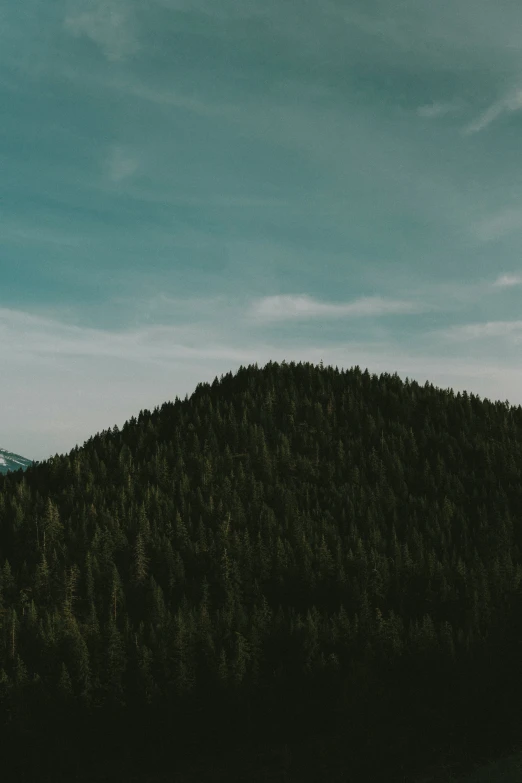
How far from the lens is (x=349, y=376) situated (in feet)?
597

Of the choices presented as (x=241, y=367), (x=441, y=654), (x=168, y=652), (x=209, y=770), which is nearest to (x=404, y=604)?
(x=441, y=654)

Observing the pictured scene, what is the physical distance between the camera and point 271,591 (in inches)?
3932

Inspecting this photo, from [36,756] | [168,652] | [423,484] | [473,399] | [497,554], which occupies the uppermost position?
[473,399]

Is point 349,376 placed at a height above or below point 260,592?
above

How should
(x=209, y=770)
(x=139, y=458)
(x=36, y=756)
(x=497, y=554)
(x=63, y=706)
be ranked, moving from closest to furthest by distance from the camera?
(x=209, y=770) → (x=36, y=756) → (x=63, y=706) → (x=497, y=554) → (x=139, y=458)

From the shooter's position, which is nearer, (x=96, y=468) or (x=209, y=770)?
(x=209, y=770)

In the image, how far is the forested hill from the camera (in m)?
65.4

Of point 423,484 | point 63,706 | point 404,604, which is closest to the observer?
point 63,706

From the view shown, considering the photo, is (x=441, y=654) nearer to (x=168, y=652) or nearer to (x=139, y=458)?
(x=168, y=652)

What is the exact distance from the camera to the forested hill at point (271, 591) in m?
65.4

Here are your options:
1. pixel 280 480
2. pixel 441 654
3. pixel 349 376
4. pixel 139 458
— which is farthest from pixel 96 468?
pixel 441 654

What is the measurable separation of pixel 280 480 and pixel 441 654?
63303 millimetres

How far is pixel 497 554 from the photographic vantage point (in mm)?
107625

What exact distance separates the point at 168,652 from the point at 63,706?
1196 centimetres
